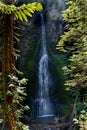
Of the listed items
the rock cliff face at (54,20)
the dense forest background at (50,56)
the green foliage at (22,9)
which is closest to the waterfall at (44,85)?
the dense forest background at (50,56)

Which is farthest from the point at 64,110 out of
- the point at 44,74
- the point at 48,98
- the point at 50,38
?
the point at 50,38

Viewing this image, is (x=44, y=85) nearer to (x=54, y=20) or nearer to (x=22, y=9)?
(x=54, y=20)

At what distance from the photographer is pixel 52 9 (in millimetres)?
18328

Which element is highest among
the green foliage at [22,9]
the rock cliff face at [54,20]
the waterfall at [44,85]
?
the rock cliff face at [54,20]

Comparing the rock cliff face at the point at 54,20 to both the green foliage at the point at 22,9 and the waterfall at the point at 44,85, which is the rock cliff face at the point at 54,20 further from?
the green foliage at the point at 22,9

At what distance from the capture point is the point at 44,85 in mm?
16609

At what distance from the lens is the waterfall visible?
52.0 feet

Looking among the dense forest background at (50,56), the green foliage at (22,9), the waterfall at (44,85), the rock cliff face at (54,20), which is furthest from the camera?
the rock cliff face at (54,20)

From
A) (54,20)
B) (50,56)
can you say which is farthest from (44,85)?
(54,20)

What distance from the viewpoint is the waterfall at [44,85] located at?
15839 mm

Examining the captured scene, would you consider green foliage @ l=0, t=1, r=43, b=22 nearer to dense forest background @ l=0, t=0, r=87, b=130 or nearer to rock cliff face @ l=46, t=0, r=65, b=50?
dense forest background @ l=0, t=0, r=87, b=130

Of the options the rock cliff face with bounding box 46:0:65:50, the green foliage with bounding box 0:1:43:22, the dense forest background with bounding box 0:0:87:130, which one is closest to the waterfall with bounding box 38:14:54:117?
the dense forest background with bounding box 0:0:87:130

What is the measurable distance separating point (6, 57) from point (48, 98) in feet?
46.3

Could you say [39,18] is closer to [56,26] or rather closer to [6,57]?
[56,26]
